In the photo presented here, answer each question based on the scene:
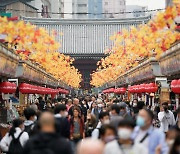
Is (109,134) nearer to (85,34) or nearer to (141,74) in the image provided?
(141,74)

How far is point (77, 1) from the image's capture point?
13850cm

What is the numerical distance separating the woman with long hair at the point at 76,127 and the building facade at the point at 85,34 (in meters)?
67.2

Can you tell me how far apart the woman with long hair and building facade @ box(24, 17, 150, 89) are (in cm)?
6716

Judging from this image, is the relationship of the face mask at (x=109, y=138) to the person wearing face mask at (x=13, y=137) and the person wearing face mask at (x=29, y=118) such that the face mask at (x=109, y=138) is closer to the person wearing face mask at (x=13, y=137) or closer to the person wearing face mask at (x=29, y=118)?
the person wearing face mask at (x=13, y=137)

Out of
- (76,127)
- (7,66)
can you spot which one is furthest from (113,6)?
(76,127)

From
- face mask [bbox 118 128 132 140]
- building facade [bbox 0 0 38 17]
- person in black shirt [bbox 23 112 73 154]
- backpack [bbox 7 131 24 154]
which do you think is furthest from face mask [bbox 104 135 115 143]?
building facade [bbox 0 0 38 17]

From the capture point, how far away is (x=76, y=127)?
15336 mm

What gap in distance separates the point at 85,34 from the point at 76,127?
234 feet

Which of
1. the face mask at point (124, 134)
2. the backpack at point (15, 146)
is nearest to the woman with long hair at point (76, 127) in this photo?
the backpack at point (15, 146)

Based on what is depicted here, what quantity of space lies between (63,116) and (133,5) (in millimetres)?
174513

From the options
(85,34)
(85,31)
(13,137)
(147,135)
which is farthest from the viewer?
(85,31)

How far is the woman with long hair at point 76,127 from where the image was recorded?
50.0 ft

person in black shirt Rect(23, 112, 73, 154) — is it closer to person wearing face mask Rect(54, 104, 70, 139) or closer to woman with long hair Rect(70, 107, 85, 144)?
person wearing face mask Rect(54, 104, 70, 139)

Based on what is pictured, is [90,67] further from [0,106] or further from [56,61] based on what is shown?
[0,106]
